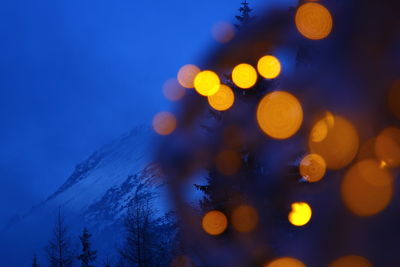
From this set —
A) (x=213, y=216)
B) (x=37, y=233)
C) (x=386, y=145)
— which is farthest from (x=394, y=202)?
(x=37, y=233)

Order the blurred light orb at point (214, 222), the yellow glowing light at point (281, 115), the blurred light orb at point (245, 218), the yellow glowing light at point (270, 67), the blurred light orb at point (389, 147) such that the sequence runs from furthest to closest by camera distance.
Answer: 1. the blurred light orb at point (214, 222)
2. the blurred light orb at point (245, 218)
3. the yellow glowing light at point (270, 67)
4. the yellow glowing light at point (281, 115)
5. the blurred light orb at point (389, 147)

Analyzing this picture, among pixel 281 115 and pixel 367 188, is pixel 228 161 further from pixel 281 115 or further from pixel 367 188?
pixel 367 188

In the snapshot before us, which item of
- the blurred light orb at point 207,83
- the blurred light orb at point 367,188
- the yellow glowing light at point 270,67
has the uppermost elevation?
the blurred light orb at point 207,83

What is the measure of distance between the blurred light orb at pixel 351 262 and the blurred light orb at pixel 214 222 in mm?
761

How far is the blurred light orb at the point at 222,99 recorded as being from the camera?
2.59 meters

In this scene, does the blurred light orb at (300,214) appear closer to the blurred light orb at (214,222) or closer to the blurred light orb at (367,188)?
the blurred light orb at (367,188)

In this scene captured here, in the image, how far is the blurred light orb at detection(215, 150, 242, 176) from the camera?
2561 mm

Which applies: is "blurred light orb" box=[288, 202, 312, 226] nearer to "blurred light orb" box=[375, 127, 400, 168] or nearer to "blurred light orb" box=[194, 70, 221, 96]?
"blurred light orb" box=[375, 127, 400, 168]

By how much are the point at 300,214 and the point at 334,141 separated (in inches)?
15.9

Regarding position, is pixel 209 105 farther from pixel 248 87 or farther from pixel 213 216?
pixel 213 216

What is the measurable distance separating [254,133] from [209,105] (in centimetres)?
30

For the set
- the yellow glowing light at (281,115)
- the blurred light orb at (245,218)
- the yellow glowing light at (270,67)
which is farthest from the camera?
the blurred light orb at (245,218)

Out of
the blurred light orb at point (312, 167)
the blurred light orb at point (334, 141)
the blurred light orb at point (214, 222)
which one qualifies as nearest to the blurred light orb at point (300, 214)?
the blurred light orb at point (312, 167)

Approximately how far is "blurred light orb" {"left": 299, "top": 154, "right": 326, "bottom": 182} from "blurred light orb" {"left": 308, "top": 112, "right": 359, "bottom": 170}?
26 millimetres
